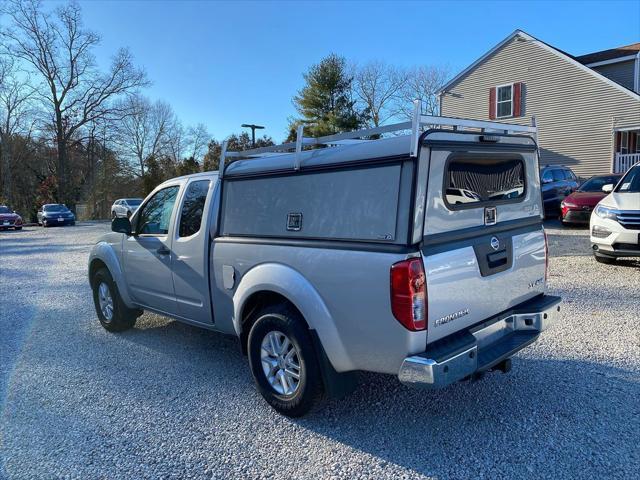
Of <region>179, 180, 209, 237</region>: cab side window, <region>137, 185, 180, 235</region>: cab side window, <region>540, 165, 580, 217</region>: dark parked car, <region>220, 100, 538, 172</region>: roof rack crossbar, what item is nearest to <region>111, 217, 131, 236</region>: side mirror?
<region>137, 185, 180, 235</region>: cab side window

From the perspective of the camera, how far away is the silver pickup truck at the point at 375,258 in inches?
112

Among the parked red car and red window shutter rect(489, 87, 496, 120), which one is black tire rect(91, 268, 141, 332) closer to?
the parked red car

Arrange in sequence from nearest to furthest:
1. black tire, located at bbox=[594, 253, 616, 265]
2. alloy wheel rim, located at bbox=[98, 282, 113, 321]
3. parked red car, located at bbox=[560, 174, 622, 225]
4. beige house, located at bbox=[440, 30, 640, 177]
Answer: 1. alloy wheel rim, located at bbox=[98, 282, 113, 321]
2. black tire, located at bbox=[594, 253, 616, 265]
3. parked red car, located at bbox=[560, 174, 622, 225]
4. beige house, located at bbox=[440, 30, 640, 177]

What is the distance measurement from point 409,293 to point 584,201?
12491mm

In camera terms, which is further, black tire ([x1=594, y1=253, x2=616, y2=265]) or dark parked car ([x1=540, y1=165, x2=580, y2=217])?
dark parked car ([x1=540, y1=165, x2=580, y2=217])

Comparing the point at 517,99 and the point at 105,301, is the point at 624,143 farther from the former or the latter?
the point at 105,301

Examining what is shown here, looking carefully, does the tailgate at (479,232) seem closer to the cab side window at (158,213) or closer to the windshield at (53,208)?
the cab side window at (158,213)

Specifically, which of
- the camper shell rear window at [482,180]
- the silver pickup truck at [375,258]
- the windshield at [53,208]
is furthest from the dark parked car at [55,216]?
the camper shell rear window at [482,180]

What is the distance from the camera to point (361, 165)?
10.1 ft

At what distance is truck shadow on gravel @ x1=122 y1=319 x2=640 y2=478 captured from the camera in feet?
9.42

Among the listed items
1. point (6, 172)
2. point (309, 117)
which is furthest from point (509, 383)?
point (6, 172)

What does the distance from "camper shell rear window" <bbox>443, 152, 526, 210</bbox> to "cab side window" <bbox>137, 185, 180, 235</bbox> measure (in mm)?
2884

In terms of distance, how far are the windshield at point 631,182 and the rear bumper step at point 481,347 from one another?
5373mm

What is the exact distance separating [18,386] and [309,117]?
103 ft
